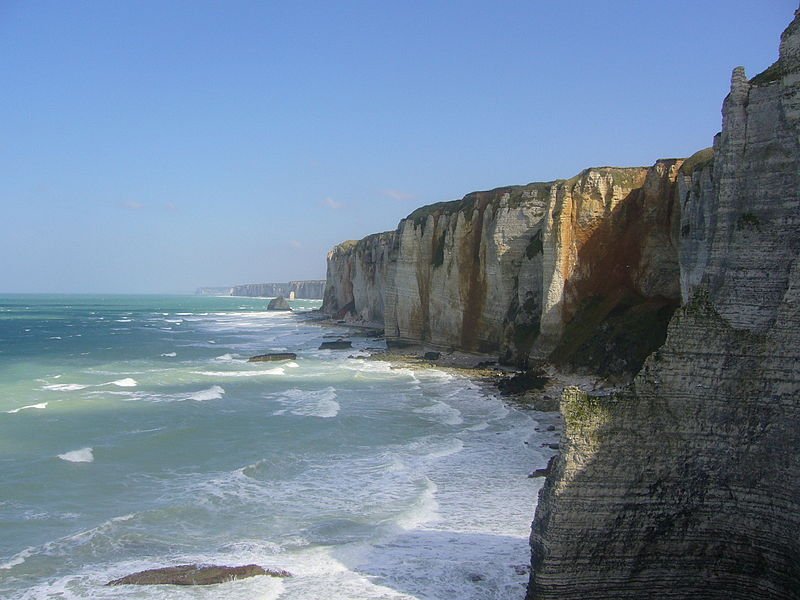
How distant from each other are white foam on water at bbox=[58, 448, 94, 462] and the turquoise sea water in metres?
0.09

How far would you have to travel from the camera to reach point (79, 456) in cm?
2216

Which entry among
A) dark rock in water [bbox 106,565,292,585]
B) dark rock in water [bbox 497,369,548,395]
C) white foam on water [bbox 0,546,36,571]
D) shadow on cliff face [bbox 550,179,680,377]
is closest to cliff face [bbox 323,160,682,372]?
shadow on cliff face [bbox 550,179,680,377]

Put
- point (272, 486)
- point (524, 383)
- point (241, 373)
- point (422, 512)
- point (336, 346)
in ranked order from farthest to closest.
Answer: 1. point (336, 346)
2. point (241, 373)
3. point (524, 383)
4. point (272, 486)
5. point (422, 512)

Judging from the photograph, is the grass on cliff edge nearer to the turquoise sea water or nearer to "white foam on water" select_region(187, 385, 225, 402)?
the turquoise sea water

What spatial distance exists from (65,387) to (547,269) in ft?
84.5

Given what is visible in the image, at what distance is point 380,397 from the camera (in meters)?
32.8

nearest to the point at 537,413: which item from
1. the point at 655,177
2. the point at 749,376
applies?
the point at 655,177

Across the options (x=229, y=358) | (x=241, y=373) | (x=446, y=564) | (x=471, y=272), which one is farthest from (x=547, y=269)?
(x=446, y=564)

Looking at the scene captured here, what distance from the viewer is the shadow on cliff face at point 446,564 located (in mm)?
12562

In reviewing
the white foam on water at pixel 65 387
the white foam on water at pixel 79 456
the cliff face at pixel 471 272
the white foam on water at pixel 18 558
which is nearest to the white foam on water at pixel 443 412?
the cliff face at pixel 471 272

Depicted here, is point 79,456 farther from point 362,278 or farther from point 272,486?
point 362,278

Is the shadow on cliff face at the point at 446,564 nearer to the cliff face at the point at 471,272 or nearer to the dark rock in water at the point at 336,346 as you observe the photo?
the cliff face at the point at 471,272

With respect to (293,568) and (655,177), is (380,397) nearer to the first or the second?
(655,177)

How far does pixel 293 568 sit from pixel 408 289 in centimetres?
4248
